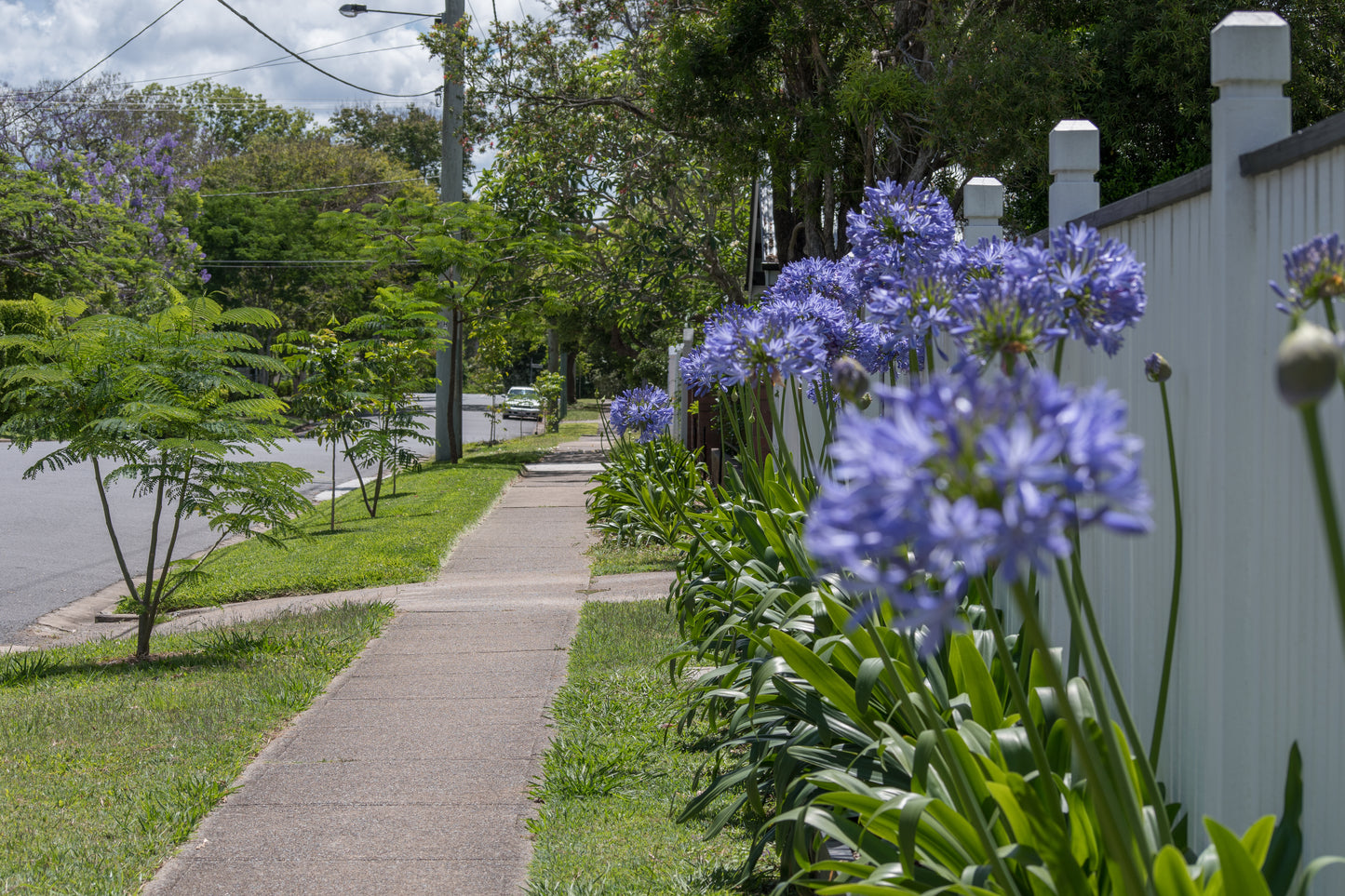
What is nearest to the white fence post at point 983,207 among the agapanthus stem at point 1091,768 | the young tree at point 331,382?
the agapanthus stem at point 1091,768

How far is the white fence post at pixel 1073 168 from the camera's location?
3586 millimetres

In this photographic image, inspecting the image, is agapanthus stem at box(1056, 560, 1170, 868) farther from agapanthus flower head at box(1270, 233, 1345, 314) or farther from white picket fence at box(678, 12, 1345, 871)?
white picket fence at box(678, 12, 1345, 871)

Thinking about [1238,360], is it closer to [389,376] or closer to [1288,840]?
[1288,840]

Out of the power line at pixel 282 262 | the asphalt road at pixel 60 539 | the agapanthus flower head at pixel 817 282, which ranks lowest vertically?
the asphalt road at pixel 60 539

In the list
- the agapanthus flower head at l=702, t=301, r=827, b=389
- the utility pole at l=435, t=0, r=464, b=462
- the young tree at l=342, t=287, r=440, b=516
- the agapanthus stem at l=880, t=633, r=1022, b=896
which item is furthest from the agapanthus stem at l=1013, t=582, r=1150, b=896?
the utility pole at l=435, t=0, r=464, b=462

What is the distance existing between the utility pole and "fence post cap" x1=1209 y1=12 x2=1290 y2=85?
746 inches

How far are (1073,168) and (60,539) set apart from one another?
499 inches

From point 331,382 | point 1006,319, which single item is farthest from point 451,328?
point 1006,319

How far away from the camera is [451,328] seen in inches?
927

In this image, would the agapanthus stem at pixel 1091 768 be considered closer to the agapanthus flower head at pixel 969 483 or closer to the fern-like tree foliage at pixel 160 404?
the agapanthus flower head at pixel 969 483

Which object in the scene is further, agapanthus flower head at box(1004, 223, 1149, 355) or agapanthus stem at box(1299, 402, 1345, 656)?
agapanthus flower head at box(1004, 223, 1149, 355)

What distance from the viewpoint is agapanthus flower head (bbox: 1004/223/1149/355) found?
84.7 inches

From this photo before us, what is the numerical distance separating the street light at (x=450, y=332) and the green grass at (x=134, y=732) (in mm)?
13861

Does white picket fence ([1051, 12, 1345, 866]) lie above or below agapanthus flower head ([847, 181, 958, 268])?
below
